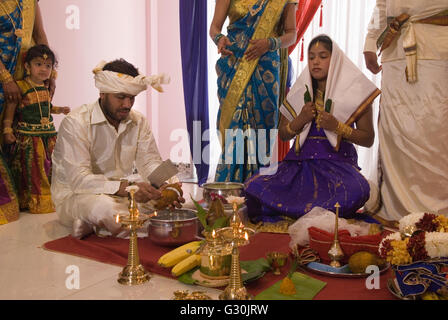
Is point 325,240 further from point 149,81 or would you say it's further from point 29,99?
point 29,99

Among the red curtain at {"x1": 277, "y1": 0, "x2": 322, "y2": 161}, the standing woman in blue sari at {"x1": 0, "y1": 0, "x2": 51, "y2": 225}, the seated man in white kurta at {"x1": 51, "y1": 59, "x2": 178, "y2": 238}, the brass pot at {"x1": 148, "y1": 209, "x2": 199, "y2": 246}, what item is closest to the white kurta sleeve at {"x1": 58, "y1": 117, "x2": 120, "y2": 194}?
the seated man in white kurta at {"x1": 51, "y1": 59, "x2": 178, "y2": 238}

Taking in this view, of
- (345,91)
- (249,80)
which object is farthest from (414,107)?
(249,80)

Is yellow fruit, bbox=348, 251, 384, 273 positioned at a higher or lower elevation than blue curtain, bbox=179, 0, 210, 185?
lower

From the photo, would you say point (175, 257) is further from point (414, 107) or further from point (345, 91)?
point (414, 107)

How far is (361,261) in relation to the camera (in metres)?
1.93

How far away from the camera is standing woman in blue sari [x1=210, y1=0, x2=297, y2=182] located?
→ 343 cm

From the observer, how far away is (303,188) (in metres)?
2.87

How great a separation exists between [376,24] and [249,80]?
101 centimetres

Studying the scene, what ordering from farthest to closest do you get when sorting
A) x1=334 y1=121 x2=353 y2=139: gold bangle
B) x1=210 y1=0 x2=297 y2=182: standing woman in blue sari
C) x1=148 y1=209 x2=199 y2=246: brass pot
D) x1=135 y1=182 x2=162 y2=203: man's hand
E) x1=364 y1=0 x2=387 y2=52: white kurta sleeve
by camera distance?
x1=210 y1=0 x2=297 y2=182: standing woman in blue sari < x1=364 y1=0 x2=387 y2=52: white kurta sleeve < x1=334 y1=121 x2=353 y2=139: gold bangle < x1=135 y1=182 x2=162 y2=203: man's hand < x1=148 y1=209 x2=199 y2=246: brass pot

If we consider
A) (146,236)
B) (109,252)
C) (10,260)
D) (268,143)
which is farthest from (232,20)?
A: (10,260)

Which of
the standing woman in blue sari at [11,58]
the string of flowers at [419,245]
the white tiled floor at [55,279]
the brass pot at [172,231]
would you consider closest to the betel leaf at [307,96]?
the brass pot at [172,231]

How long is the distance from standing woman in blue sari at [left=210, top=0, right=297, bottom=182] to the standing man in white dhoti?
0.80m

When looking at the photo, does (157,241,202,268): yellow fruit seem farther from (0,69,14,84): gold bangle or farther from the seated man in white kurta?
(0,69,14,84): gold bangle

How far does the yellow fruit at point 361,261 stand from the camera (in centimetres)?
193
